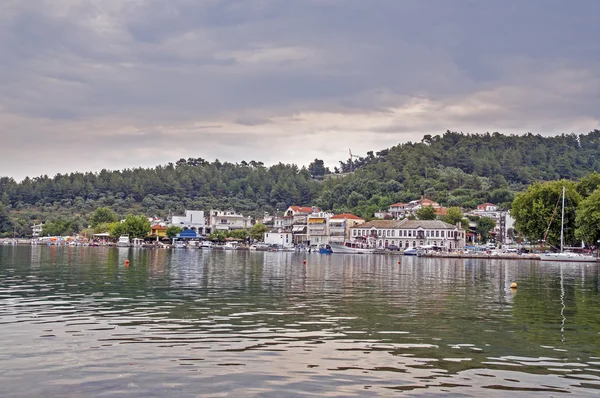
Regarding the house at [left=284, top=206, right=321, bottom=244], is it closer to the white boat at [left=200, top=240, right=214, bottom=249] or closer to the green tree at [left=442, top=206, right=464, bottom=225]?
the white boat at [left=200, top=240, right=214, bottom=249]

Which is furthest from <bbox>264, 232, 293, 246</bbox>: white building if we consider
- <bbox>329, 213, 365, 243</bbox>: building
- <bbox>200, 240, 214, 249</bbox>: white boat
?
<bbox>200, 240, 214, 249</bbox>: white boat

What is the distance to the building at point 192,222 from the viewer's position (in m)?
159

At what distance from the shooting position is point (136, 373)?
545 inches

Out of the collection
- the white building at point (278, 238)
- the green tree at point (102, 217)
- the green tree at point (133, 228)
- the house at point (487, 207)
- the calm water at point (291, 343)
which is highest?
the house at point (487, 207)

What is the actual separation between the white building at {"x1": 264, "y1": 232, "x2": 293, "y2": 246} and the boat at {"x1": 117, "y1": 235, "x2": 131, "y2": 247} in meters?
31.9

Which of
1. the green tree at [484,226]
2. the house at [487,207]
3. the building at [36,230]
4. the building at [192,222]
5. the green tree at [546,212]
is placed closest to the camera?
the green tree at [546,212]

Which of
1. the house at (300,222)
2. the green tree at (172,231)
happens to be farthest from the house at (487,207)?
the green tree at (172,231)

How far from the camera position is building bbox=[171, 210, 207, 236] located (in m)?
159

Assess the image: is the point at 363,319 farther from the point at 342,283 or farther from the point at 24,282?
the point at 24,282

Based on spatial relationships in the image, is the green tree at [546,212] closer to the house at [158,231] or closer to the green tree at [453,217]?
the green tree at [453,217]

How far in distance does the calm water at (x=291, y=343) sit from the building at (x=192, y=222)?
128 metres

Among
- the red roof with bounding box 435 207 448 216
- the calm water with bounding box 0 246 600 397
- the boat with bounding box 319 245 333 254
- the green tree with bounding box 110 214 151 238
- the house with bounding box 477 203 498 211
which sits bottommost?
the boat with bounding box 319 245 333 254

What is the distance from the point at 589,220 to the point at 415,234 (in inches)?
1959

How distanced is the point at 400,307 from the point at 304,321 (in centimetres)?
611
